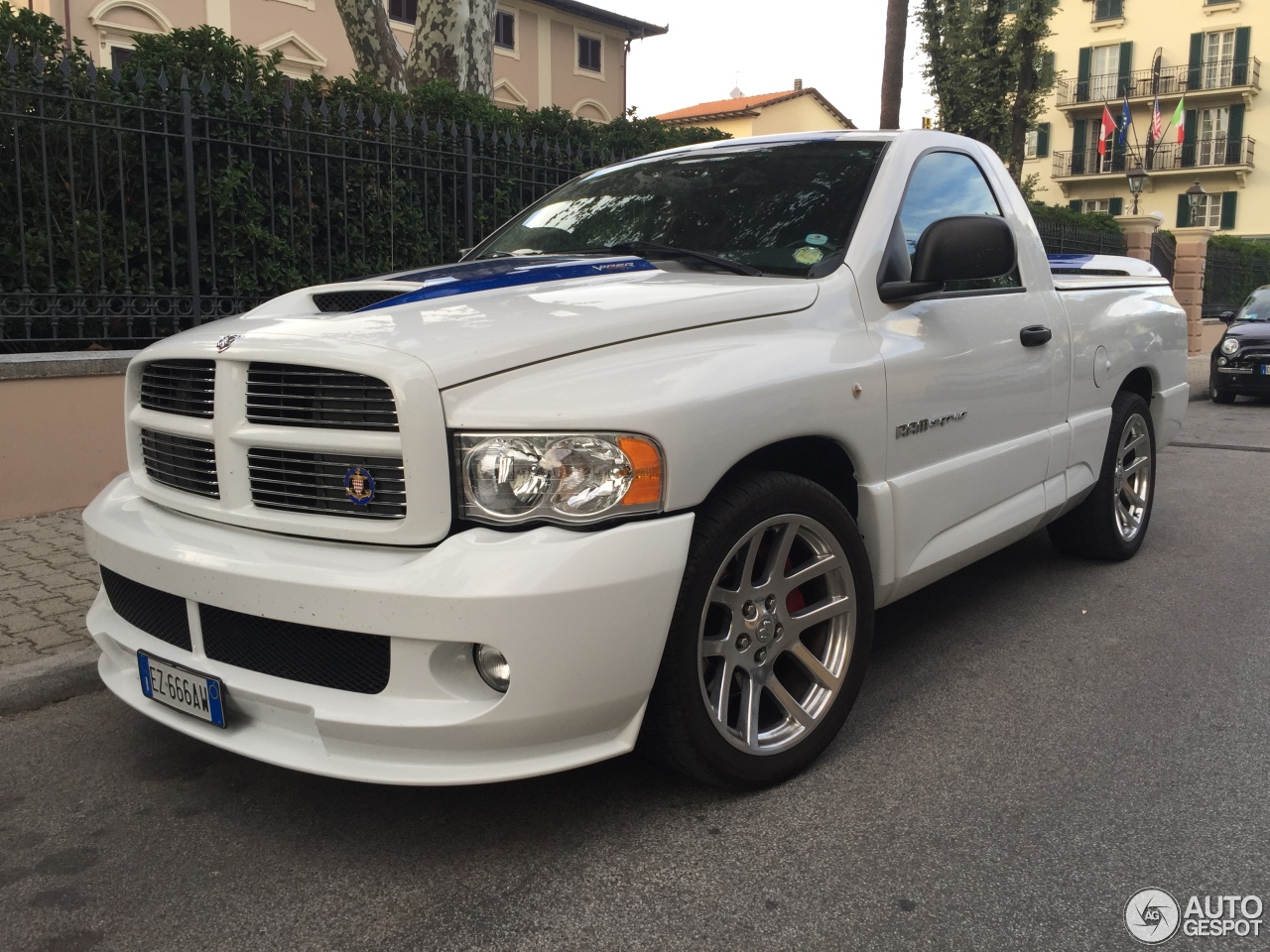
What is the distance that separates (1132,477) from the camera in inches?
217

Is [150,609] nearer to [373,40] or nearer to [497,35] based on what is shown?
[373,40]

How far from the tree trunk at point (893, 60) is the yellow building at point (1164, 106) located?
1240 inches

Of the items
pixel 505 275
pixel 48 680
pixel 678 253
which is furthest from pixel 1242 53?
pixel 48 680

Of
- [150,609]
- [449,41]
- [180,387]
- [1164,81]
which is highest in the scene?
[1164,81]

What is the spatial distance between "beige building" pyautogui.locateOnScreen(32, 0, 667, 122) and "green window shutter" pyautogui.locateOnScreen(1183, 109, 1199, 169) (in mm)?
25271

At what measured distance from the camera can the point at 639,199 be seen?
4047 millimetres

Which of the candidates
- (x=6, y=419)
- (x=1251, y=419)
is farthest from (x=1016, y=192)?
(x=1251, y=419)

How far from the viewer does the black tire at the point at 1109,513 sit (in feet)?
16.7

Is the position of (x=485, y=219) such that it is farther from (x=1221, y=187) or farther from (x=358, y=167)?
(x=1221, y=187)

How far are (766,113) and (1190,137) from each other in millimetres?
17775

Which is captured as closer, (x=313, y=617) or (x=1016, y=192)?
(x=313, y=617)

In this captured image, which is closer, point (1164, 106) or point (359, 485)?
point (359, 485)

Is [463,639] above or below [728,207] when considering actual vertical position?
below

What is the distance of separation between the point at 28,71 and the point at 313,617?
17.2 feet
